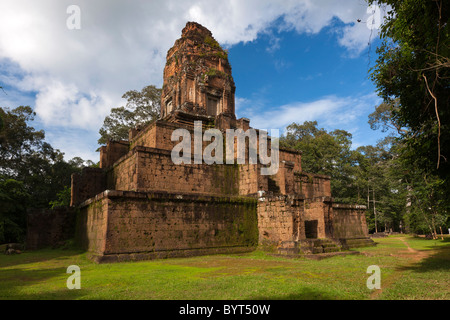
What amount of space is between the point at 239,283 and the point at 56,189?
29501 millimetres

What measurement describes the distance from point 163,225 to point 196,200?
177cm

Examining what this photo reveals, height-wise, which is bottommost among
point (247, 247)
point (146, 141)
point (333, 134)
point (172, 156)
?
point (247, 247)

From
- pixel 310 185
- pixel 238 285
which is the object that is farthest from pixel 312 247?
pixel 310 185

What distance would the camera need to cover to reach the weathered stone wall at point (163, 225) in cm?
1028

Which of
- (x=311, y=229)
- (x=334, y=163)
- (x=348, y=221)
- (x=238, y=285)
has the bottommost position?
(x=238, y=285)

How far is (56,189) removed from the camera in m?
29.5

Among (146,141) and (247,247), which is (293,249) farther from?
(146,141)

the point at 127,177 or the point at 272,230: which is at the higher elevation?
the point at 127,177

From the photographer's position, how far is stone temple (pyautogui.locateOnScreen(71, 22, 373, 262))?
10781 mm

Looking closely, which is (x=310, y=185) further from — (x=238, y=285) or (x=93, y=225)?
(x=238, y=285)

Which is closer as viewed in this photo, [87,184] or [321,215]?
[321,215]

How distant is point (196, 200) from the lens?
1230cm
